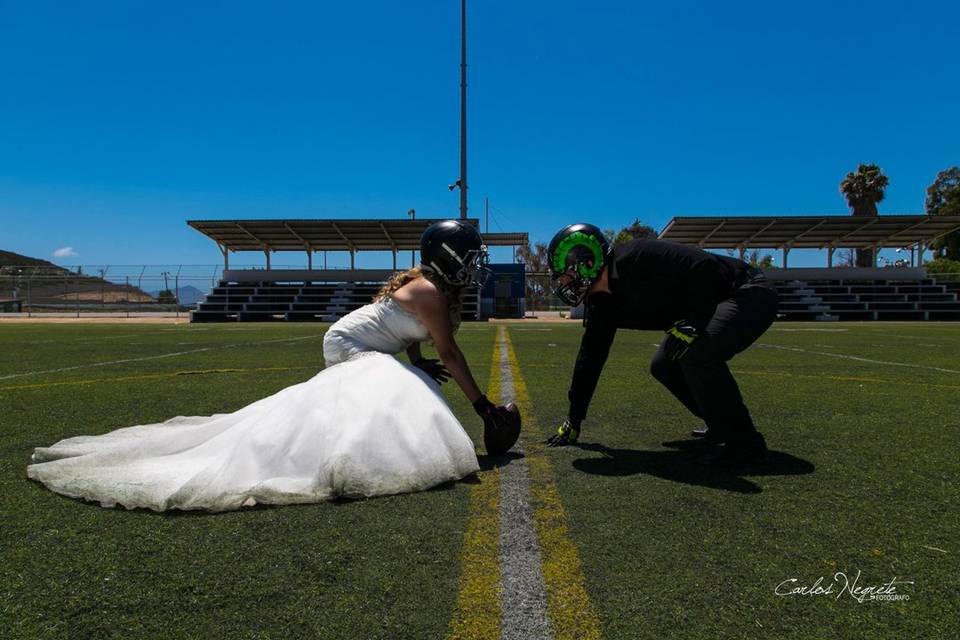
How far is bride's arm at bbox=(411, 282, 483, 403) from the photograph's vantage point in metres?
3.43

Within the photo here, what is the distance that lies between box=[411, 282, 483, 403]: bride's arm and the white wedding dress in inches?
6.8

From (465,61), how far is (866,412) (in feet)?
113

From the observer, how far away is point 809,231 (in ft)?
122

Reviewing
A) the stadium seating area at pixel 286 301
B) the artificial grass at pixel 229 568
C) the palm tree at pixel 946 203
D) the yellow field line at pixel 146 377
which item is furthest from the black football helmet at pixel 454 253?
the palm tree at pixel 946 203

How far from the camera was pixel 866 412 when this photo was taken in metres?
4.93

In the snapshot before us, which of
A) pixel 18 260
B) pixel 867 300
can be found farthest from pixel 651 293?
pixel 18 260

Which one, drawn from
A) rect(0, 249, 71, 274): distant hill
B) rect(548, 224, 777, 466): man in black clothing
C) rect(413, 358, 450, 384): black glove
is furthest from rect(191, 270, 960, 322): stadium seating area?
rect(0, 249, 71, 274): distant hill

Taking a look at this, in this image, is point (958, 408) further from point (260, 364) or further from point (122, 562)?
point (260, 364)

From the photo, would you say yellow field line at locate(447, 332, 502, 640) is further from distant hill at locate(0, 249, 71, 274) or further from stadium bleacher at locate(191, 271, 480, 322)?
distant hill at locate(0, 249, 71, 274)

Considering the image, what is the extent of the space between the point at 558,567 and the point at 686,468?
1522 mm

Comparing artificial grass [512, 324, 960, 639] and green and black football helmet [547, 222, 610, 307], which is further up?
green and black football helmet [547, 222, 610, 307]

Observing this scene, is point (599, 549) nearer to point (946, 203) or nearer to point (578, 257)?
point (578, 257)

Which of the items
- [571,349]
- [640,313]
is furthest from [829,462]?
[571,349]

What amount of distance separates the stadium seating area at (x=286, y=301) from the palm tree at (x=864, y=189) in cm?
3809
